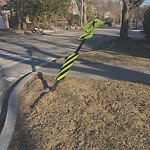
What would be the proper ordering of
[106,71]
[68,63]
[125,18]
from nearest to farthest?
[68,63], [106,71], [125,18]

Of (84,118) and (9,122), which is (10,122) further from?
(84,118)

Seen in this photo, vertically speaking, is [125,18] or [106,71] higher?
[125,18]

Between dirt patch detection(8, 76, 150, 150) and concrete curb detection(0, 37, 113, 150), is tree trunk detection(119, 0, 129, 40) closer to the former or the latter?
dirt patch detection(8, 76, 150, 150)

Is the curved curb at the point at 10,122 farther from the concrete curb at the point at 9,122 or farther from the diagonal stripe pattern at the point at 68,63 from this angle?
the diagonal stripe pattern at the point at 68,63

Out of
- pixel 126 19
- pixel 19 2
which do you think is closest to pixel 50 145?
pixel 126 19

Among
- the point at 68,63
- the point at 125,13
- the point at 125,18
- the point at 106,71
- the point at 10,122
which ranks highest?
the point at 125,13

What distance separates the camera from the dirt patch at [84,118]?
10.9 feet

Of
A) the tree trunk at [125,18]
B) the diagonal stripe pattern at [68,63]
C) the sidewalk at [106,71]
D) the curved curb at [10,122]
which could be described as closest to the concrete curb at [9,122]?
the curved curb at [10,122]

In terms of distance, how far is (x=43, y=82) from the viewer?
239 inches

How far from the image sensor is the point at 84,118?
400 cm

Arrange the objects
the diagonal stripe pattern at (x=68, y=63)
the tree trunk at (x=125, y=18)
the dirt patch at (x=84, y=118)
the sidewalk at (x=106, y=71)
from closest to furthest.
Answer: the dirt patch at (x=84, y=118)
the diagonal stripe pattern at (x=68, y=63)
the sidewalk at (x=106, y=71)
the tree trunk at (x=125, y=18)

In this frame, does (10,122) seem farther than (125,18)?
No

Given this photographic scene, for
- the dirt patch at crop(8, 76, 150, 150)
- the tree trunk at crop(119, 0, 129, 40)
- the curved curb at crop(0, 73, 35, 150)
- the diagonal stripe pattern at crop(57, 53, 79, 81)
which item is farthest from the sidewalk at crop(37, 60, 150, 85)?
the tree trunk at crop(119, 0, 129, 40)

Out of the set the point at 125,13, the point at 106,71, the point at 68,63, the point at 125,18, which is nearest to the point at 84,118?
the point at 68,63
